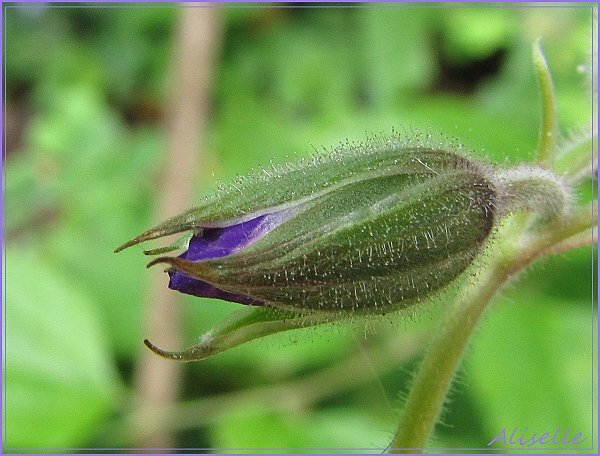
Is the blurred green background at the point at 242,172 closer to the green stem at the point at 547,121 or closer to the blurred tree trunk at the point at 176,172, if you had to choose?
the blurred tree trunk at the point at 176,172

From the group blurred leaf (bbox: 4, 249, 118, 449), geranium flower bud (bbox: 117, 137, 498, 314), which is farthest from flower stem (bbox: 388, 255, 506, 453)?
blurred leaf (bbox: 4, 249, 118, 449)

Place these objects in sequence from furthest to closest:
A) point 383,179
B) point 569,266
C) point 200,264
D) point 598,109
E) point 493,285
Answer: point 569,266, point 598,109, point 493,285, point 383,179, point 200,264

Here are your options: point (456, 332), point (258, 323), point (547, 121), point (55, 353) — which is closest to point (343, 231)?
point (258, 323)

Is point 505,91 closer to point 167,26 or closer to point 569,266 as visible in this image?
point 569,266

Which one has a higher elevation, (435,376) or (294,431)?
(435,376)

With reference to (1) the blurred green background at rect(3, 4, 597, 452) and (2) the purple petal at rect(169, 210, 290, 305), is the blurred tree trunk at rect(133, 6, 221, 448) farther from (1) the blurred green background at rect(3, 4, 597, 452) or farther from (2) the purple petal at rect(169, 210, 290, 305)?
(2) the purple petal at rect(169, 210, 290, 305)

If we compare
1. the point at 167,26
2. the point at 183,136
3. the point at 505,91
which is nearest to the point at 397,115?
the point at 505,91

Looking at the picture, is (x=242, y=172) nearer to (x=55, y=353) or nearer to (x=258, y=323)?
(x=55, y=353)

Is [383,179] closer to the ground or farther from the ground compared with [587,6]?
closer to the ground
